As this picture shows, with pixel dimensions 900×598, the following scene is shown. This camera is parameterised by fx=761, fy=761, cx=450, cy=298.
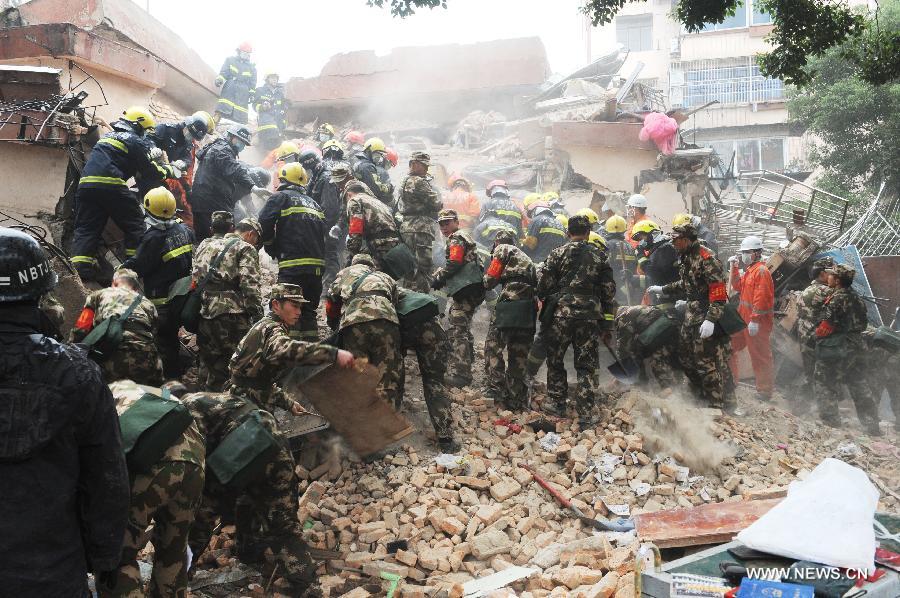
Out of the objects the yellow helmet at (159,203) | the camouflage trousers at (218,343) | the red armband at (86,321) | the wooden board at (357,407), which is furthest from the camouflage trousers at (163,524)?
the yellow helmet at (159,203)

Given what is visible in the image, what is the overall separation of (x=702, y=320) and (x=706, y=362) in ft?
1.41

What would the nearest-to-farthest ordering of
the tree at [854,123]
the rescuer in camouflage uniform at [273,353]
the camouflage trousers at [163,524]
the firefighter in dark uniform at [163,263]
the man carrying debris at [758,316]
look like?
the camouflage trousers at [163,524] < the rescuer in camouflage uniform at [273,353] < the firefighter in dark uniform at [163,263] < the man carrying debris at [758,316] < the tree at [854,123]

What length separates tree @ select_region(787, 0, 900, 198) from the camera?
18.3m

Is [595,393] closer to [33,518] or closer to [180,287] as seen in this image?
[180,287]

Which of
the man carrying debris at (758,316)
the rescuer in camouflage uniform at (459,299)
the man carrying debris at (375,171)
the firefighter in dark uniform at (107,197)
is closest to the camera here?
the firefighter in dark uniform at (107,197)

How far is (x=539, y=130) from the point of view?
1573 cm

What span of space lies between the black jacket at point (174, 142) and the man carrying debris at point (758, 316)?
6.81 metres

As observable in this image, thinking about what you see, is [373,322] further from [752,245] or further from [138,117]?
[752,245]

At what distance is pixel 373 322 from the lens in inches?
229

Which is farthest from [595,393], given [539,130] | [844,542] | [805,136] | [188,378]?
[805,136]

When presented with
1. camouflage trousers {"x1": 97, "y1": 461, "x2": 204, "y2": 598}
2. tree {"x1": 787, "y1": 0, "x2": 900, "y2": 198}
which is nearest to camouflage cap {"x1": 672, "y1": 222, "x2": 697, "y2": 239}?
camouflage trousers {"x1": 97, "y1": 461, "x2": 204, "y2": 598}

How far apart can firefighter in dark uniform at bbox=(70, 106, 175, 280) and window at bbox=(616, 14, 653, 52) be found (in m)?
30.2

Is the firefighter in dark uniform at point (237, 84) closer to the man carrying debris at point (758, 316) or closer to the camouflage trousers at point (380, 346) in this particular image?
the man carrying debris at point (758, 316)

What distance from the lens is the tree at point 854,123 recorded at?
18.3 m
